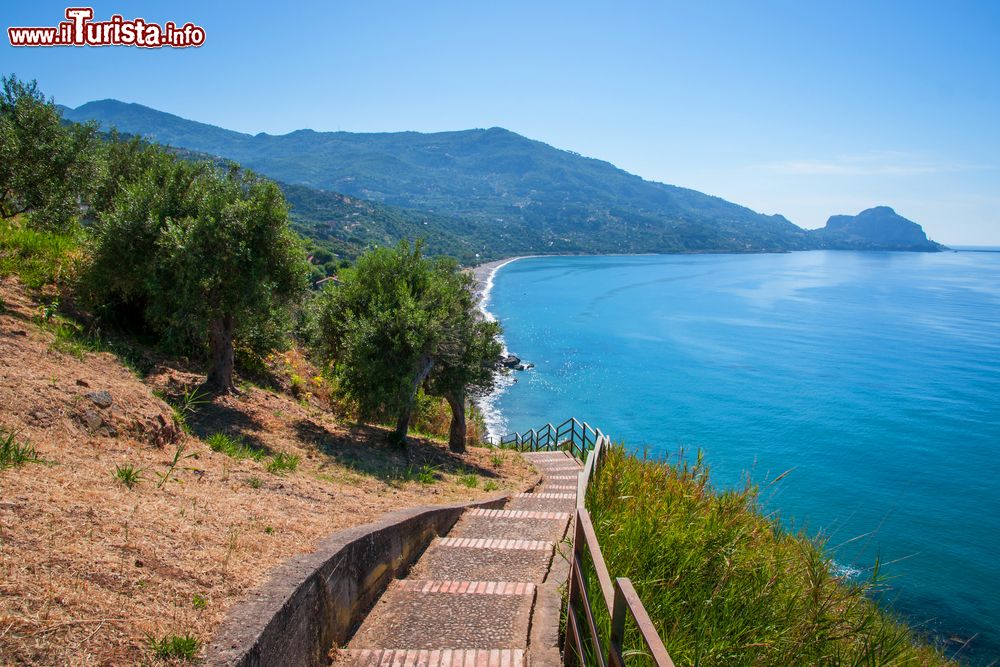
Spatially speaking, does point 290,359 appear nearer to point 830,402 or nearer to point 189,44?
point 189,44

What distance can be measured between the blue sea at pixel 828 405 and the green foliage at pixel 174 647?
4247 millimetres

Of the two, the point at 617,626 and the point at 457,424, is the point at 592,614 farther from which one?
the point at 457,424

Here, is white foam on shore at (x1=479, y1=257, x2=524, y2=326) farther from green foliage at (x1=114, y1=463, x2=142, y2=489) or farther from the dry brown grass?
green foliage at (x1=114, y1=463, x2=142, y2=489)

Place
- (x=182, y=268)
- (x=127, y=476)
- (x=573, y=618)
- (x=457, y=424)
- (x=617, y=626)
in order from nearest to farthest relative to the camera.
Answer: (x=617, y=626) → (x=573, y=618) → (x=127, y=476) → (x=182, y=268) → (x=457, y=424)

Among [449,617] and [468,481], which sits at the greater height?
[449,617]

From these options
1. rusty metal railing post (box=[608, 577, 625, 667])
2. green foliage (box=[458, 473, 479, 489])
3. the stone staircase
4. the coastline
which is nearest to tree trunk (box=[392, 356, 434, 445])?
green foliage (box=[458, 473, 479, 489])

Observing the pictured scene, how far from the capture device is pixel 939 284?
13950 cm

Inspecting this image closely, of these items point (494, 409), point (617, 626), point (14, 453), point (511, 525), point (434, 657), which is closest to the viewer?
point (617, 626)

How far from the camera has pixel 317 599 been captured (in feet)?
14.0

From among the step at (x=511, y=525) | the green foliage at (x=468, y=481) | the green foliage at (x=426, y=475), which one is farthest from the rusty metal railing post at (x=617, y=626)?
the green foliage at (x=468, y=481)

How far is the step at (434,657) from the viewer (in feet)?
13.0

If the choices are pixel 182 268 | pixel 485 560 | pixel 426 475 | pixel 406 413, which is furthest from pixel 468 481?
pixel 182 268

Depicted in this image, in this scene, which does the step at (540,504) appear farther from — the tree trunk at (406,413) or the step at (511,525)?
the tree trunk at (406,413)

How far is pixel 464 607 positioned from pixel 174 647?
235cm
